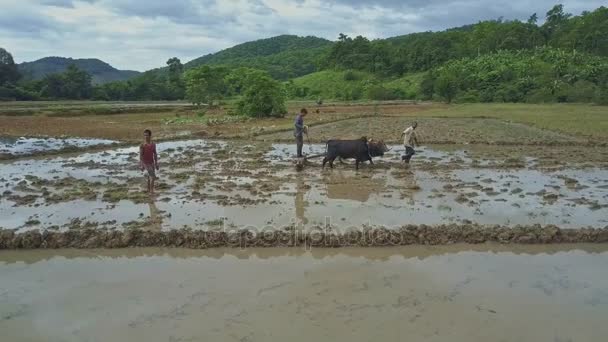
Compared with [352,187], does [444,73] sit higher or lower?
higher

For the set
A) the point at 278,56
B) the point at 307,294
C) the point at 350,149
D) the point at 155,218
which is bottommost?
the point at 307,294

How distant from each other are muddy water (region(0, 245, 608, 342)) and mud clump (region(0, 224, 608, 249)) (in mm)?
196

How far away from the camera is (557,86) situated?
45.2m

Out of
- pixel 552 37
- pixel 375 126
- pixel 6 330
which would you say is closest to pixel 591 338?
pixel 6 330

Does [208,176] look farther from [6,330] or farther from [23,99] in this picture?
[23,99]

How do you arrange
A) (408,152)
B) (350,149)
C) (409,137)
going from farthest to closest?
(408,152), (409,137), (350,149)

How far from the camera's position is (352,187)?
37.8 feet

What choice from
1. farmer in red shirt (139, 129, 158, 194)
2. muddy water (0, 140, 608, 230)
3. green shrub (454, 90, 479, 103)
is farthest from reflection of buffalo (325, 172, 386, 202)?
green shrub (454, 90, 479, 103)

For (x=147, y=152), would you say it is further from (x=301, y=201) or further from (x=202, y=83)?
(x=202, y=83)

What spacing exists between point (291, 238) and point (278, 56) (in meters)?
118

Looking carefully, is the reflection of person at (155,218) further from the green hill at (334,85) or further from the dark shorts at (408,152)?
the green hill at (334,85)

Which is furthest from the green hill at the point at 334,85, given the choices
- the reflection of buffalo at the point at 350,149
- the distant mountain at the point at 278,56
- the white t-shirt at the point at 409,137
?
the reflection of buffalo at the point at 350,149

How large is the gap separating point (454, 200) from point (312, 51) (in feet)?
382

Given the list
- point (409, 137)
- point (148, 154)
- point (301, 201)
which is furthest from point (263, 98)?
point (301, 201)
